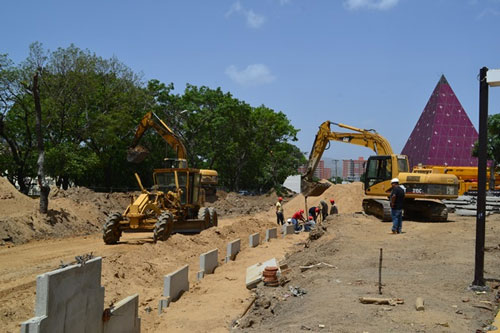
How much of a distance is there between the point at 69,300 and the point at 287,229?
16.3 metres

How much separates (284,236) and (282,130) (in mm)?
28973

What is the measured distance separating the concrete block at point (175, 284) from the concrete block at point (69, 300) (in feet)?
10.6

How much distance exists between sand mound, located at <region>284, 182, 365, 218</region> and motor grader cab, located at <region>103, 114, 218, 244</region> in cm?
1283

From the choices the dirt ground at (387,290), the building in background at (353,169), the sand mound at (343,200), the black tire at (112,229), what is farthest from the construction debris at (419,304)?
the building in background at (353,169)

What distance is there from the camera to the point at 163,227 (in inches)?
602

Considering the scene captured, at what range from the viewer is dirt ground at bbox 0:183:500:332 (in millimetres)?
6266

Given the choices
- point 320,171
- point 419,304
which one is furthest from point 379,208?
point 320,171

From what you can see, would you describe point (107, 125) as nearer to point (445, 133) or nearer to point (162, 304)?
point (162, 304)

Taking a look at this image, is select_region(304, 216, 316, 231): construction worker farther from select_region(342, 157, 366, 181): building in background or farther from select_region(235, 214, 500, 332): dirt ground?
select_region(342, 157, 366, 181): building in background

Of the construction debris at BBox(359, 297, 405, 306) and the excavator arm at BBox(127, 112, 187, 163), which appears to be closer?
the construction debris at BBox(359, 297, 405, 306)

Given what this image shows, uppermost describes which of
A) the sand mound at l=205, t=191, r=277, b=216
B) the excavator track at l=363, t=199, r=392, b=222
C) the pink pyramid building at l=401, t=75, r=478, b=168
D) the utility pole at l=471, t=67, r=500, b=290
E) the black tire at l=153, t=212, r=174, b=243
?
the pink pyramid building at l=401, t=75, r=478, b=168

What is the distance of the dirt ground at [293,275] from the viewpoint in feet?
20.6

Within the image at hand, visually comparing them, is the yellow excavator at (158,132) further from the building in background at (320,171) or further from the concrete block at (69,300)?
the concrete block at (69,300)

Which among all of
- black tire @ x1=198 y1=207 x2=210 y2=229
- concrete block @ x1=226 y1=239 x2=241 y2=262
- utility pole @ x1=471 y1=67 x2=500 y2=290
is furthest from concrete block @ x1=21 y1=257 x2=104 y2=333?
black tire @ x1=198 y1=207 x2=210 y2=229
